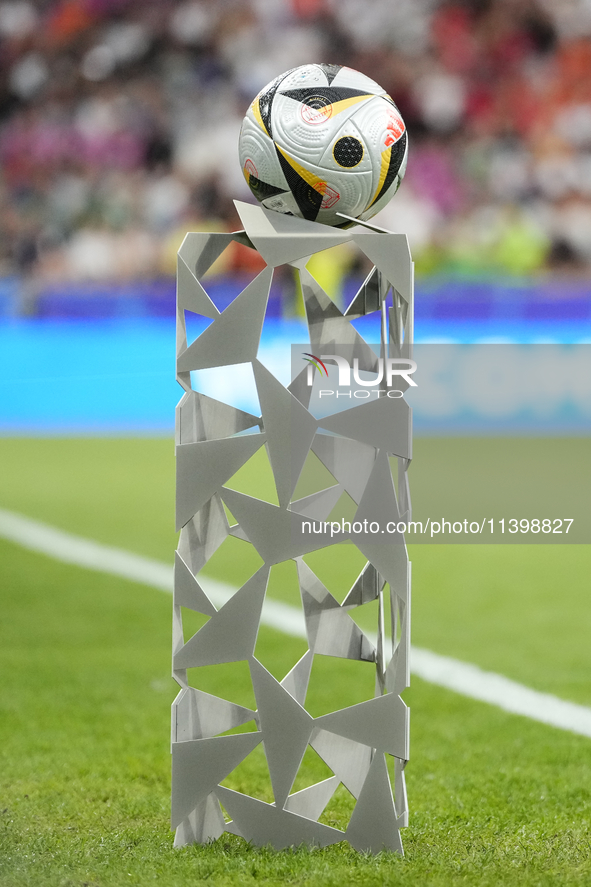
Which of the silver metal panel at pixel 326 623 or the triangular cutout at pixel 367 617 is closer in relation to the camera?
the silver metal panel at pixel 326 623

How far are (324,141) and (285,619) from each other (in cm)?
304

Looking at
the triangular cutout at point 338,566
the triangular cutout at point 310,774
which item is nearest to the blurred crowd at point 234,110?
the triangular cutout at point 338,566

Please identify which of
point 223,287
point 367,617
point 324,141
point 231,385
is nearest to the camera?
point 324,141

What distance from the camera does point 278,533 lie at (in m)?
2.60

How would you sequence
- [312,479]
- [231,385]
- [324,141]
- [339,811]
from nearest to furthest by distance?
[324,141] < [339,811] < [312,479] < [231,385]

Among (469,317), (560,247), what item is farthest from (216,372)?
(560,247)

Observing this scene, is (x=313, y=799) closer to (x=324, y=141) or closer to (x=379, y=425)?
(x=379, y=425)

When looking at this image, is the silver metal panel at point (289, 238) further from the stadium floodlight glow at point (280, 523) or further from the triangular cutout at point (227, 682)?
the triangular cutout at point (227, 682)

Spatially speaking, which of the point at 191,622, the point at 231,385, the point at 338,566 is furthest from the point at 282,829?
the point at 231,385

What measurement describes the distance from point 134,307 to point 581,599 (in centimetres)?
642

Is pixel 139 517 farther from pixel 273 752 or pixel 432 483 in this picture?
pixel 273 752

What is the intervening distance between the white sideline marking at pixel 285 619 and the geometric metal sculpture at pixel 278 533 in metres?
1.37

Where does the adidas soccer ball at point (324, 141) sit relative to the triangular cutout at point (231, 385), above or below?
above

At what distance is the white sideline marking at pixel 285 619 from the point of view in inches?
154
